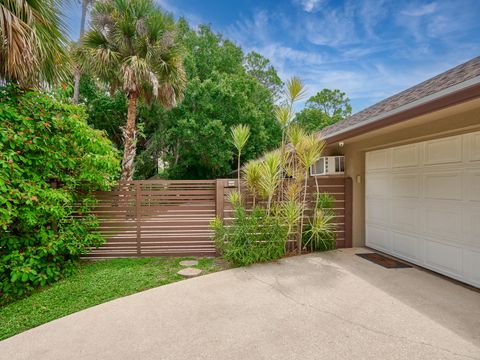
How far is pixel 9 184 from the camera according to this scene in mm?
3457

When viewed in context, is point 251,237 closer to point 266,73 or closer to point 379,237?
point 379,237

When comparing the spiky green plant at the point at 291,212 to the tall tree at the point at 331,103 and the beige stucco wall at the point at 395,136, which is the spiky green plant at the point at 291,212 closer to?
the beige stucco wall at the point at 395,136

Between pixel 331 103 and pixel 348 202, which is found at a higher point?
pixel 331 103

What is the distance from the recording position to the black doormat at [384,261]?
14.9ft

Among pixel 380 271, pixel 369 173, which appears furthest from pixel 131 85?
pixel 380 271

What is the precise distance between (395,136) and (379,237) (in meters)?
2.24

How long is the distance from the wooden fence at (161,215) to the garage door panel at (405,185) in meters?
2.39

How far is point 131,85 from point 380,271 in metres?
7.95

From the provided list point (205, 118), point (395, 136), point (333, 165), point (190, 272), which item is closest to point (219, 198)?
point (190, 272)

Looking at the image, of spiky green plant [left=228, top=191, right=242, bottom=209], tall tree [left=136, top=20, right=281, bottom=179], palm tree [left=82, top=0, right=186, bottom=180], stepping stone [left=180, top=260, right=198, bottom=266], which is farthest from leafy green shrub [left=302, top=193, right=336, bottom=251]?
tall tree [left=136, top=20, right=281, bottom=179]

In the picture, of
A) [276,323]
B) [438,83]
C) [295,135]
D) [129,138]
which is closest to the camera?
[276,323]

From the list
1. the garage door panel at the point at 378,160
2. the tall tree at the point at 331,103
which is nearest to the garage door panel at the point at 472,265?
the garage door panel at the point at 378,160

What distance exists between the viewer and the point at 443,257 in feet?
13.3

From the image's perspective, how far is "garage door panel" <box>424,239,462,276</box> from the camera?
12.5 feet
